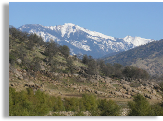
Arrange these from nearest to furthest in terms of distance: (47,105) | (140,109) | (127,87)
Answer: (140,109) < (47,105) < (127,87)

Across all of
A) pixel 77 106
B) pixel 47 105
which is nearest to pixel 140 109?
pixel 77 106

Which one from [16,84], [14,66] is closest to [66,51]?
[14,66]

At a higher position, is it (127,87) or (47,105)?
(47,105)

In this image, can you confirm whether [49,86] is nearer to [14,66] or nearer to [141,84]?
[14,66]

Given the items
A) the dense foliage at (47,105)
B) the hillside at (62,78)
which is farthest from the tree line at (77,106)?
the hillside at (62,78)

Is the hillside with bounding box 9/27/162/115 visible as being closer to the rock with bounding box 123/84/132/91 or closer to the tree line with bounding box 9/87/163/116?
the rock with bounding box 123/84/132/91

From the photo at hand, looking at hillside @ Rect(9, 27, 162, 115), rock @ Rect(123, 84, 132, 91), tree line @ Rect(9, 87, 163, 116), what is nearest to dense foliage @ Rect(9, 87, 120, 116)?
tree line @ Rect(9, 87, 163, 116)

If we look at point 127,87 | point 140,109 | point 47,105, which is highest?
point 140,109

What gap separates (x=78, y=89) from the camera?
58.0m

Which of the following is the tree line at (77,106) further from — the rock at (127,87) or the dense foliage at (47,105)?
the rock at (127,87)

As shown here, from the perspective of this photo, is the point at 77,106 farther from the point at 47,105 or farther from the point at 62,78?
the point at 62,78

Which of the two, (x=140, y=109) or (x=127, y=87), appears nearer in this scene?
(x=140, y=109)

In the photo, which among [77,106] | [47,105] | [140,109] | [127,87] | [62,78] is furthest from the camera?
[127,87]
